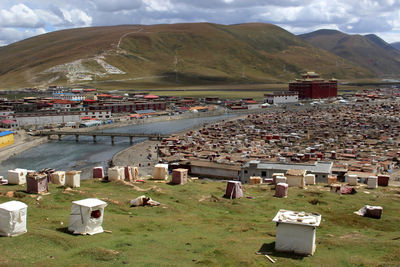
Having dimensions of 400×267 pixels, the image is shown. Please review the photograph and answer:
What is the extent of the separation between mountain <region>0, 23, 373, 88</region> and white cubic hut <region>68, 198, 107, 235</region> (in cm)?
10405

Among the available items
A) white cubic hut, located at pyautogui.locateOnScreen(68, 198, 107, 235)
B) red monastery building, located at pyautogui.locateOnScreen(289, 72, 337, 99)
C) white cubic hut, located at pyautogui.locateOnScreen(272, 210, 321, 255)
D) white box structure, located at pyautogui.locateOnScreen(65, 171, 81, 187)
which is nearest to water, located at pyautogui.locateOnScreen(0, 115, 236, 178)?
white box structure, located at pyautogui.locateOnScreen(65, 171, 81, 187)

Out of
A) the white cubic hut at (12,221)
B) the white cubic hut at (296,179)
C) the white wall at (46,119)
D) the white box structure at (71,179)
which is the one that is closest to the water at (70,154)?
the white wall at (46,119)

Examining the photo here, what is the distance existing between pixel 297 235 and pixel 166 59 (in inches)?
5365

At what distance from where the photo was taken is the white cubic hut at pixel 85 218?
25.2ft

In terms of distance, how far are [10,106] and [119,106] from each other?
14932 millimetres

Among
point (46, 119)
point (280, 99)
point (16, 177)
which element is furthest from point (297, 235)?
point (280, 99)

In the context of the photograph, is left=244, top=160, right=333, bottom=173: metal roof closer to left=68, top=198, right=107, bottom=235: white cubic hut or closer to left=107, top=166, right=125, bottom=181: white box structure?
left=107, top=166, right=125, bottom=181: white box structure

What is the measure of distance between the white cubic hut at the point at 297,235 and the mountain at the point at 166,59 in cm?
10528

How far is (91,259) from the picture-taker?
21.3 ft

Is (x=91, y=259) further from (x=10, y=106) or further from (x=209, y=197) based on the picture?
(x=10, y=106)

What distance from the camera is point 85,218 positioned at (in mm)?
7684

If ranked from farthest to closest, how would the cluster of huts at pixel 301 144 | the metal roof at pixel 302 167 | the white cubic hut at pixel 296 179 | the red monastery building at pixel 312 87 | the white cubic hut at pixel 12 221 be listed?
the red monastery building at pixel 312 87 < the cluster of huts at pixel 301 144 < the metal roof at pixel 302 167 < the white cubic hut at pixel 296 179 < the white cubic hut at pixel 12 221

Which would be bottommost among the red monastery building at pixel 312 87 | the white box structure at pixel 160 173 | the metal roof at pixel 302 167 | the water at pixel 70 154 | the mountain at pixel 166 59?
the water at pixel 70 154

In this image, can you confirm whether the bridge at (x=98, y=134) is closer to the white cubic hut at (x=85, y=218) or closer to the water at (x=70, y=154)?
the water at (x=70, y=154)
